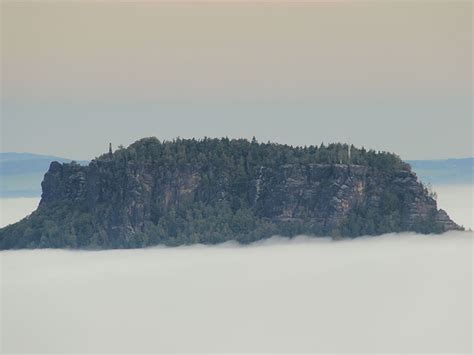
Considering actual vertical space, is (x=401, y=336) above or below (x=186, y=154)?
below

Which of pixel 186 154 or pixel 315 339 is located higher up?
pixel 186 154

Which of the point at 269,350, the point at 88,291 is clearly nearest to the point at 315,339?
the point at 269,350

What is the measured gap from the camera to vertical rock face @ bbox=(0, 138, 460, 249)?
82188 millimetres

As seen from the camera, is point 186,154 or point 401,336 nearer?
point 401,336

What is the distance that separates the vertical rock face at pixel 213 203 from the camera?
270ft

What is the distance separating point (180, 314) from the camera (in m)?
80.7

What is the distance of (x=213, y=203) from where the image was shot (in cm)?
8412

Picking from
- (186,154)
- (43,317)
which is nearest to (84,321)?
(43,317)

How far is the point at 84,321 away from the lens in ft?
264

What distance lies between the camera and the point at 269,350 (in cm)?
7844

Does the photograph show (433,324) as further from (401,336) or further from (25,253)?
(25,253)

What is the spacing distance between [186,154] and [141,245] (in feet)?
9.98

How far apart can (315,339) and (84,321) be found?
19.3ft

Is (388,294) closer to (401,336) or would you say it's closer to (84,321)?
(401,336)
